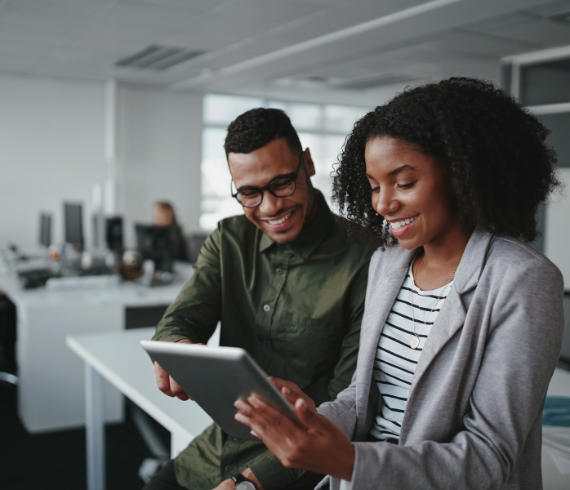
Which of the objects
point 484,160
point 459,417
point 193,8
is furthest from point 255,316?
point 193,8

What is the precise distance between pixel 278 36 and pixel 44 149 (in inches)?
156

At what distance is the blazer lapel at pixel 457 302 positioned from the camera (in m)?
1.03

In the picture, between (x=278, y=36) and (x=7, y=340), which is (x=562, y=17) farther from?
(x=7, y=340)

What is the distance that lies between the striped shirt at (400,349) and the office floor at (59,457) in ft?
6.64

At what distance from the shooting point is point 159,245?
4.62 meters

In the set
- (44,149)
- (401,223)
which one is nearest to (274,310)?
(401,223)

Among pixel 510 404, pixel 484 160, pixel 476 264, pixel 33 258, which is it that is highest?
pixel 484 160

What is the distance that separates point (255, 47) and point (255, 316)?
15.4ft

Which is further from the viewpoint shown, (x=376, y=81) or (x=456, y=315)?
(x=376, y=81)

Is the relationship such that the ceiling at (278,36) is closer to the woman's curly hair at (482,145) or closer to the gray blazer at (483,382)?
the woman's curly hair at (482,145)

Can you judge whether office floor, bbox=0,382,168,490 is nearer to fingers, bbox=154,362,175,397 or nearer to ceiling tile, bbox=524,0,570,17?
fingers, bbox=154,362,175,397

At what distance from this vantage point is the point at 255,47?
18.8ft

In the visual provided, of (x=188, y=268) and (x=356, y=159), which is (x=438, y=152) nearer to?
(x=356, y=159)

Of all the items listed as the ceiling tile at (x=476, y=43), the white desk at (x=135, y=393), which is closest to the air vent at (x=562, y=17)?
the ceiling tile at (x=476, y=43)
